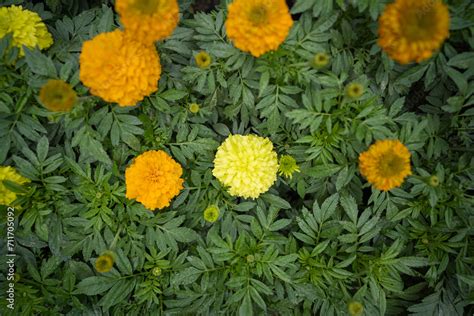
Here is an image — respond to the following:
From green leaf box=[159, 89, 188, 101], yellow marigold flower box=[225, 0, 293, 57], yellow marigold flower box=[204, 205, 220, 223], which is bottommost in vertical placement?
yellow marigold flower box=[204, 205, 220, 223]

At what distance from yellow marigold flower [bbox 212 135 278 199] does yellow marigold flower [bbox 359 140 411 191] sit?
0.40 metres

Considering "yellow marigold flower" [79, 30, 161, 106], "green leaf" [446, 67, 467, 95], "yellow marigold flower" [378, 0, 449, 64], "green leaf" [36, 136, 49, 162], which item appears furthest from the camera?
"green leaf" [36, 136, 49, 162]

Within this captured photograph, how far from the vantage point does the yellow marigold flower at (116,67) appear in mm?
1587

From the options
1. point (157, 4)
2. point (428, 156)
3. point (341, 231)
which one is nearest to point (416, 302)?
point (341, 231)

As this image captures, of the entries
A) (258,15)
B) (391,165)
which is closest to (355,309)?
(391,165)

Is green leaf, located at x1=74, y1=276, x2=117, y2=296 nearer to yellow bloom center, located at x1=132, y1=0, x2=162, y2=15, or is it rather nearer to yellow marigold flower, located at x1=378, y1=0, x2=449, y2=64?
yellow bloom center, located at x1=132, y1=0, x2=162, y2=15

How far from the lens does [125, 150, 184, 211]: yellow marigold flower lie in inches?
67.5

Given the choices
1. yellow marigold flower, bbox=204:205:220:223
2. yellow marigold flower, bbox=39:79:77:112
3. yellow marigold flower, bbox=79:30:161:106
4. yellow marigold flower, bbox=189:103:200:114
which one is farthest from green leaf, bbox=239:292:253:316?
yellow marigold flower, bbox=39:79:77:112

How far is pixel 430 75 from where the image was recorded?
1.75 meters

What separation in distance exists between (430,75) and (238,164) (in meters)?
0.89

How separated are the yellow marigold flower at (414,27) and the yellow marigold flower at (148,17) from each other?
80 cm

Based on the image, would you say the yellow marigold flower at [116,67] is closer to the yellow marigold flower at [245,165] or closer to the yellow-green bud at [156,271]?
the yellow marigold flower at [245,165]

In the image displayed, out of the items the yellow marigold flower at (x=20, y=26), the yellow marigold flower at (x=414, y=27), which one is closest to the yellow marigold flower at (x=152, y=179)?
the yellow marigold flower at (x=20, y=26)

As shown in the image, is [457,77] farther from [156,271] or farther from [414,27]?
[156,271]
